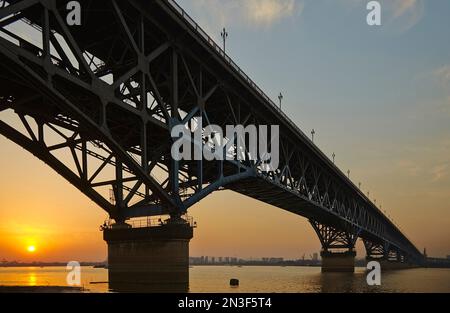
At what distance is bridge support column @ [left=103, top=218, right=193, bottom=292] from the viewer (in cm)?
3528

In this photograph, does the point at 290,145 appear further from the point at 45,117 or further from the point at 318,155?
the point at 45,117

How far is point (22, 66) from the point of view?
22938mm

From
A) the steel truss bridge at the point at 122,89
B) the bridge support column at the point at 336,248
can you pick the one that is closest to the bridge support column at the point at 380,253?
the bridge support column at the point at 336,248

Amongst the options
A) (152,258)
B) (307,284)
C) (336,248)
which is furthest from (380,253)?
(152,258)

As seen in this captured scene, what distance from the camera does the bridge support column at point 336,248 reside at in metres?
108

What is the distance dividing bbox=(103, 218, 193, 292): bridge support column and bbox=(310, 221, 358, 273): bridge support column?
2919 inches

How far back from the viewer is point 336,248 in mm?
111250

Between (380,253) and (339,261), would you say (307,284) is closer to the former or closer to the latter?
(339,261)

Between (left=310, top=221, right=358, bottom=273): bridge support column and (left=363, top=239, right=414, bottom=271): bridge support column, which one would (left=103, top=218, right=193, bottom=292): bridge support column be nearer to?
(left=310, top=221, right=358, bottom=273): bridge support column

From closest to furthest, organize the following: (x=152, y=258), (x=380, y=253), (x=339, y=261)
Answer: (x=152, y=258) → (x=339, y=261) → (x=380, y=253)

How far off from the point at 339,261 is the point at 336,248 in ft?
9.55

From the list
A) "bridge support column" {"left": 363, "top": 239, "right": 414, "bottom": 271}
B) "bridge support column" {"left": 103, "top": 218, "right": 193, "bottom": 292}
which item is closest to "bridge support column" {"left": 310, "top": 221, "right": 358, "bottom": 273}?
"bridge support column" {"left": 363, "top": 239, "right": 414, "bottom": 271}

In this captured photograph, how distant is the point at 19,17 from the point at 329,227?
9103 centimetres
